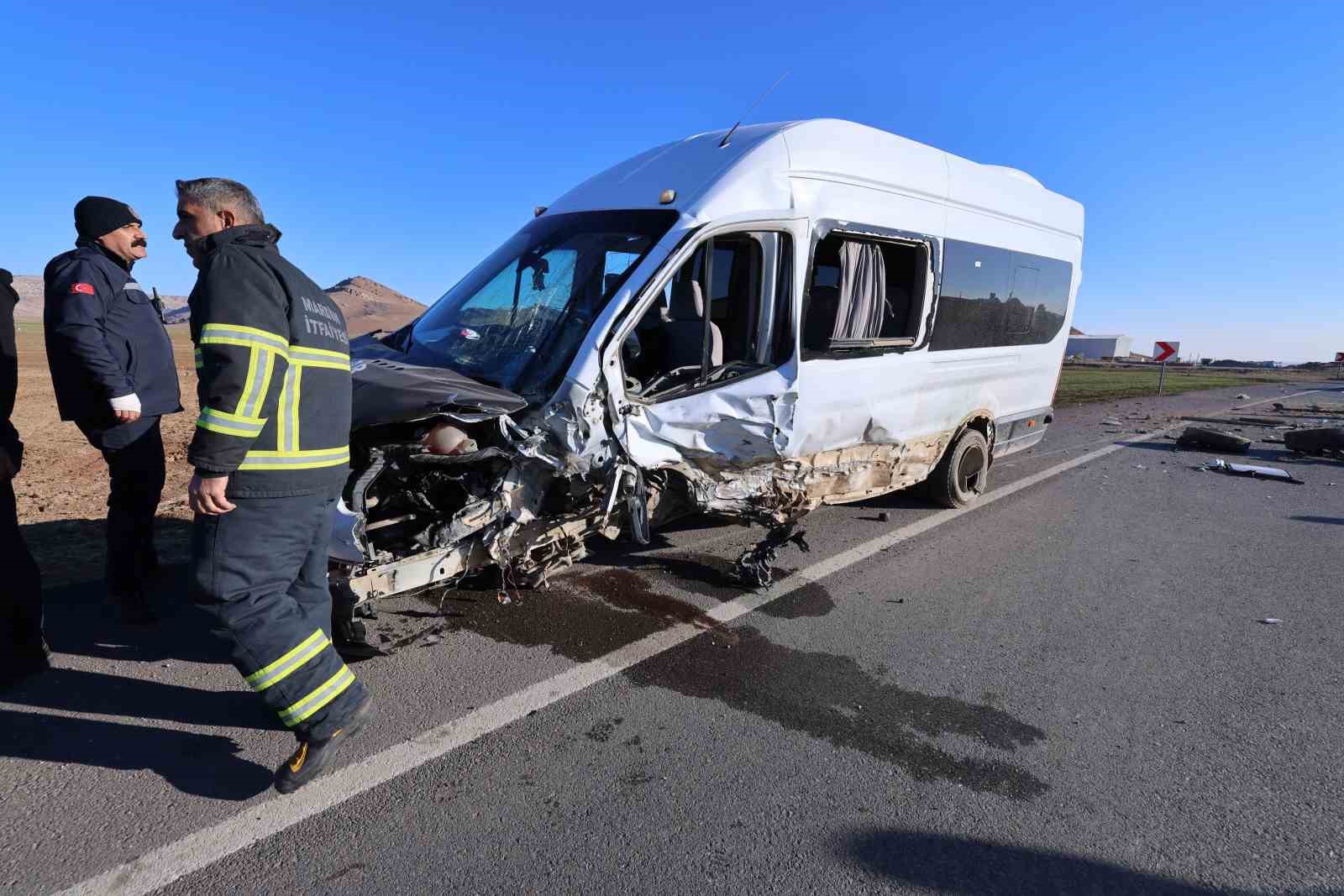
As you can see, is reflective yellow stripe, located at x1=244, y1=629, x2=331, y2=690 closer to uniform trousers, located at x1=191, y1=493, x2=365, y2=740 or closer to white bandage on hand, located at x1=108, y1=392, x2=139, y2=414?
uniform trousers, located at x1=191, y1=493, x2=365, y2=740

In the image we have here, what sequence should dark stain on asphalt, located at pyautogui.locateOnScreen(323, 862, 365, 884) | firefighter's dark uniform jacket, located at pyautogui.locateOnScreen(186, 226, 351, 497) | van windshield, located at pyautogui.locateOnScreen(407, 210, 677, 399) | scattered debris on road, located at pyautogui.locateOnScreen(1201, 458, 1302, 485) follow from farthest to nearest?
1. scattered debris on road, located at pyautogui.locateOnScreen(1201, 458, 1302, 485)
2. van windshield, located at pyautogui.locateOnScreen(407, 210, 677, 399)
3. firefighter's dark uniform jacket, located at pyautogui.locateOnScreen(186, 226, 351, 497)
4. dark stain on asphalt, located at pyautogui.locateOnScreen(323, 862, 365, 884)

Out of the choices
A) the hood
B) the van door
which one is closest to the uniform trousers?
the hood

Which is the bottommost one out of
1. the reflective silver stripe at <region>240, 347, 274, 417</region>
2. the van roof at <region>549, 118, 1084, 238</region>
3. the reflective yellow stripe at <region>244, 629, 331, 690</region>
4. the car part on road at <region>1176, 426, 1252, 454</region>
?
the reflective yellow stripe at <region>244, 629, 331, 690</region>

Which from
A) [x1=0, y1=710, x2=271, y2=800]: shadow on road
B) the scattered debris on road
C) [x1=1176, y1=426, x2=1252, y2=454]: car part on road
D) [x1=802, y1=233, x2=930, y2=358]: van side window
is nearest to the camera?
[x1=0, y1=710, x2=271, y2=800]: shadow on road

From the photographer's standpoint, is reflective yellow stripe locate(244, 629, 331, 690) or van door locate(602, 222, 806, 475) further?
van door locate(602, 222, 806, 475)

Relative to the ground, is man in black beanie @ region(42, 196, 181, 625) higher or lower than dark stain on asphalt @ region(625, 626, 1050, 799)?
higher

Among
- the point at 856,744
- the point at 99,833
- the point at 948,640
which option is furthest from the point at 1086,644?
the point at 99,833

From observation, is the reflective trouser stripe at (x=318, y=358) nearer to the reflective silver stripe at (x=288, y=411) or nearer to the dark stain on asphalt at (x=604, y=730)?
the reflective silver stripe at (x=288, y=411)

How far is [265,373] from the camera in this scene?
7.59ft

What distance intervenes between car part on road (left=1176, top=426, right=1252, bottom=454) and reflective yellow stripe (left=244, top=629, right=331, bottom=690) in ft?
39.9

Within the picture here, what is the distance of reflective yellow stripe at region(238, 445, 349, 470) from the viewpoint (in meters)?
2.38

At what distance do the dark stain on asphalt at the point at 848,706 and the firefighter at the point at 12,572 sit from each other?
2637 millimetres

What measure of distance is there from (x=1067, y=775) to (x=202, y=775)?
10.5 feet

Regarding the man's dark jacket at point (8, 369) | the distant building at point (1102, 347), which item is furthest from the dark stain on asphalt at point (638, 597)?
the distant building at point (1102, 347)
